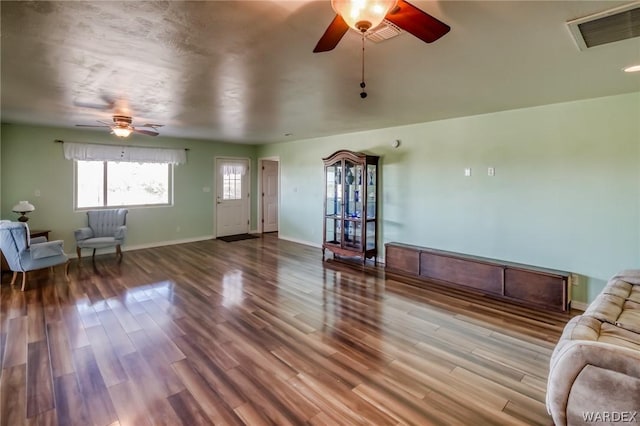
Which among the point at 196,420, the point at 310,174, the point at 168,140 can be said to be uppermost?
the point at 168,140

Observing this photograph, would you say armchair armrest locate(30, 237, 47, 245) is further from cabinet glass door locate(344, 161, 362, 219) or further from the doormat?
cabinet glass door locate(344, 161, 362, 219)

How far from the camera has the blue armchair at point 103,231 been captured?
5.72 meters

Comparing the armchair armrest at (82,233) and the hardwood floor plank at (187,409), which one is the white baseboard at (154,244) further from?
the hardwood floor plank at (187,409)

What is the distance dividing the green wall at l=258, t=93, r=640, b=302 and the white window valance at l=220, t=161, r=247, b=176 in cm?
378

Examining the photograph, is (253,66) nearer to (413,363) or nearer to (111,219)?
(413,363)

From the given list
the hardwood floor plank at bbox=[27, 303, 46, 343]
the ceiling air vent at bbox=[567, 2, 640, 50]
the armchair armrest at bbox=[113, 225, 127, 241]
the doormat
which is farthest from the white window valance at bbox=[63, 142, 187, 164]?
the ceiling air vent at bbox=[567, 2, 640, 50]

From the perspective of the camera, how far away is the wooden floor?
2.07 m

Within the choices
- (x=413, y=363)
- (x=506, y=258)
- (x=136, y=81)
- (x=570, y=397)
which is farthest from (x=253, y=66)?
(x=506, y=258)

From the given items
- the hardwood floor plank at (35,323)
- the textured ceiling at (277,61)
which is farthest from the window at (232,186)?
the hardwood floor plank at (35,323)

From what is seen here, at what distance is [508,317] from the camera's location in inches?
138

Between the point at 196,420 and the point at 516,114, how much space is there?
4.61 m

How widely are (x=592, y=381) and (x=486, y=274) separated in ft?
8.65

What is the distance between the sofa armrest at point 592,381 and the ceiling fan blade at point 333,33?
2015 millimetres

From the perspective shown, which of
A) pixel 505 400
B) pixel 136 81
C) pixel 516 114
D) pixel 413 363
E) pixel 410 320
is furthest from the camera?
pixel 516 114
